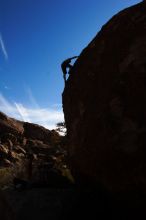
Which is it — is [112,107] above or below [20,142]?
below

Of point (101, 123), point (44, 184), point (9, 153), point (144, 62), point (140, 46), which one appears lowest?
point (44, 184)

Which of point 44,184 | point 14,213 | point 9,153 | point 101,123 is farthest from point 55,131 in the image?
point 9,153

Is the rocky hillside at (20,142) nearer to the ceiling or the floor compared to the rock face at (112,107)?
nearer to the ceiling

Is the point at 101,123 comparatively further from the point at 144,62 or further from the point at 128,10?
the point at 128,10

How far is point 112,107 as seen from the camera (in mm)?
4797

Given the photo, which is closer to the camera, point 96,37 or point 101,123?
point 101,123

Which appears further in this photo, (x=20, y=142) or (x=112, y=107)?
(x=20, y=142)

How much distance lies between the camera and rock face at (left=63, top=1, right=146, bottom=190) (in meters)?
4.35

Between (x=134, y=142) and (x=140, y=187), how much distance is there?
2.21ft

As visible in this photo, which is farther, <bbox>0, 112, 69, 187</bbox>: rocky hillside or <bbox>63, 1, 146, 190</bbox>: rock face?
<bbox>0, 112, 69, 187</bbox>: rocky hillside

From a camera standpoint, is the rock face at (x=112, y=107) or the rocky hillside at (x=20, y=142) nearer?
the rock face at (x=112, y=107)

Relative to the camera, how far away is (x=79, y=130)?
5.70m

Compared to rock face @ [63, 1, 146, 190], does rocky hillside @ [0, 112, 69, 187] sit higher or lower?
higher

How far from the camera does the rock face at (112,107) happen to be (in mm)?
4352
